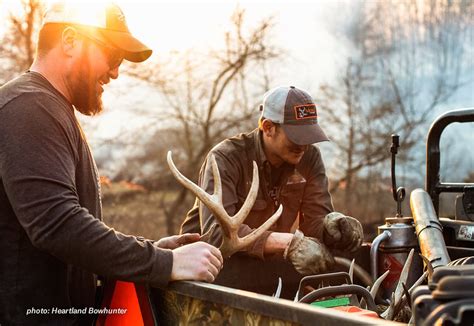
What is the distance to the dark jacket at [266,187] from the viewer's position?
182 inches

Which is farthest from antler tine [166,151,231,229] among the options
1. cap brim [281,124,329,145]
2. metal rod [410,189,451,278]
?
cap brim [281,124,329,145]

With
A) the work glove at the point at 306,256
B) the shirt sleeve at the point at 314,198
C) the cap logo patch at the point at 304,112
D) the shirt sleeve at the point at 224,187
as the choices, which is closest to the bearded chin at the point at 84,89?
the shirt sleeve at the point at 224,187

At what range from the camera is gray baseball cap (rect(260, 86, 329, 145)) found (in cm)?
475

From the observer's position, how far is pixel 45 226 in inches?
115

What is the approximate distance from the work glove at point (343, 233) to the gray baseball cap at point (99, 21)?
1630mm

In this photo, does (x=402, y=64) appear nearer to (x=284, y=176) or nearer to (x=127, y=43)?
(x=284, y=176)

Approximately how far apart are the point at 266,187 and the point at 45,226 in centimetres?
207

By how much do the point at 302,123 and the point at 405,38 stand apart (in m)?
11.4

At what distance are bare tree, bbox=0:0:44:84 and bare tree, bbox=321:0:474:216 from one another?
212 inches

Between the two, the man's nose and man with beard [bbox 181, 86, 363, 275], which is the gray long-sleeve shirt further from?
man with beard [bbox 181, 86, 363, 275]

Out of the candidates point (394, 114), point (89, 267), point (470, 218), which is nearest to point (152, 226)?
point (394, 114)

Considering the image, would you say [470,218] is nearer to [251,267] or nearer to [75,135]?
[251,267]

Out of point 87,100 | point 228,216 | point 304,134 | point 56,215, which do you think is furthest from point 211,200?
point 304,134

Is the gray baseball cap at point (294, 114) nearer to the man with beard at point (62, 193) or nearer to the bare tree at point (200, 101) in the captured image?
the man with beard at point (62, 193)
